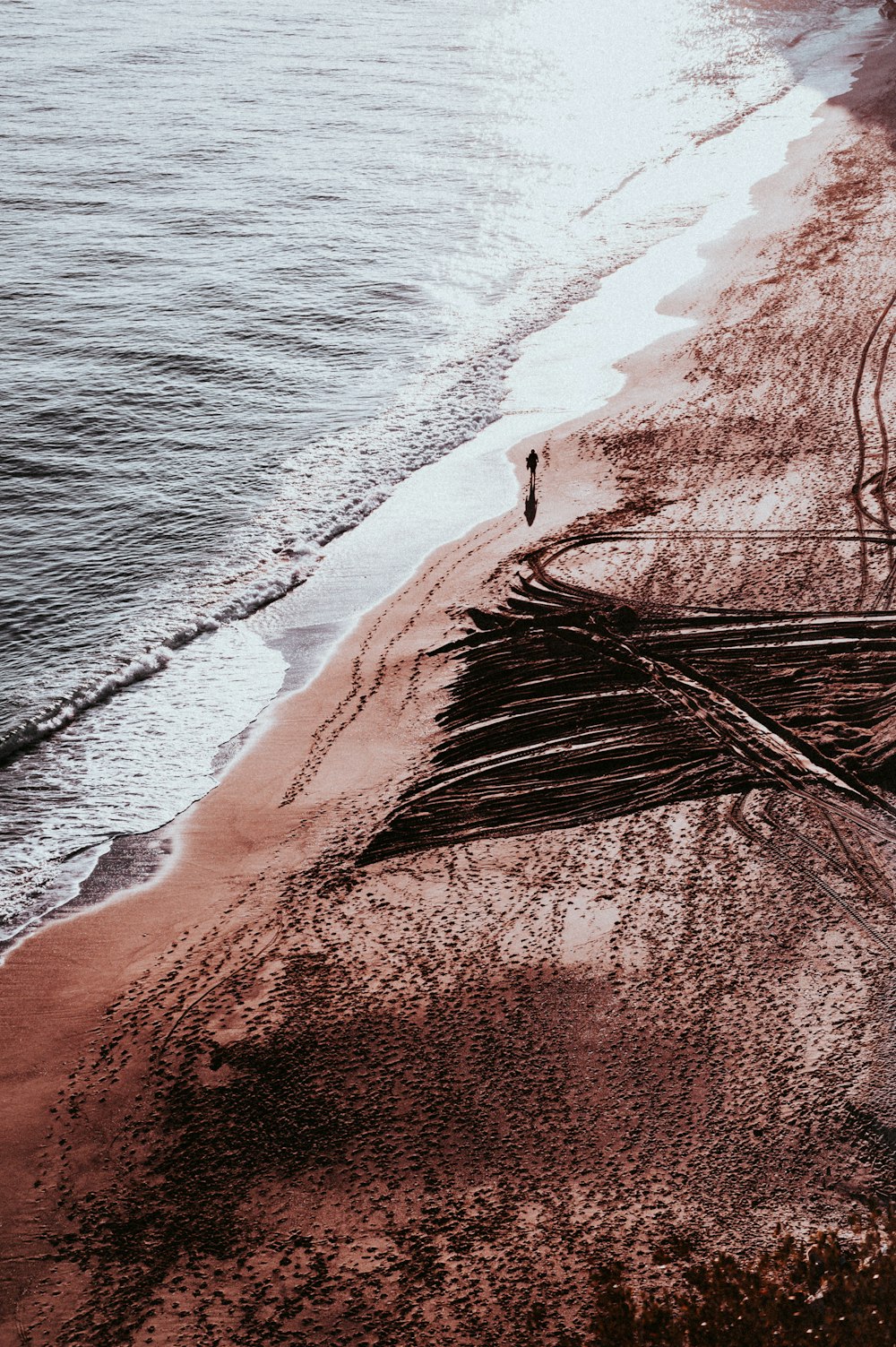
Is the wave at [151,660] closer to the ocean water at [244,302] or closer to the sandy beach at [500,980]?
the ocean water at [244,302]

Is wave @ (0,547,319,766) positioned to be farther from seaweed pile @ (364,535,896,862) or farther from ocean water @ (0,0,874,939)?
seaweed pile @ (364,535,896,862)

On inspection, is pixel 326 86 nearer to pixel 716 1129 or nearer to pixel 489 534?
pixel 489 534

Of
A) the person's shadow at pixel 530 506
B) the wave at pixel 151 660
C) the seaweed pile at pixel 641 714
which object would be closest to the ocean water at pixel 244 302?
the wave at pixel 151 660

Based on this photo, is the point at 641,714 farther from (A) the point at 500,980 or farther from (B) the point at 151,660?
(B) the point at 151,660

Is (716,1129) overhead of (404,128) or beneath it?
beneath

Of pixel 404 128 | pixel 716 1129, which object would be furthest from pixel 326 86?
pixel 716 1129

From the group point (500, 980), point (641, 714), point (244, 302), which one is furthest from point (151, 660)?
point (244, 302)

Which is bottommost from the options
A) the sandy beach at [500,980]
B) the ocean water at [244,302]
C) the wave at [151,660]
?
the sandy beach at [500,980]
